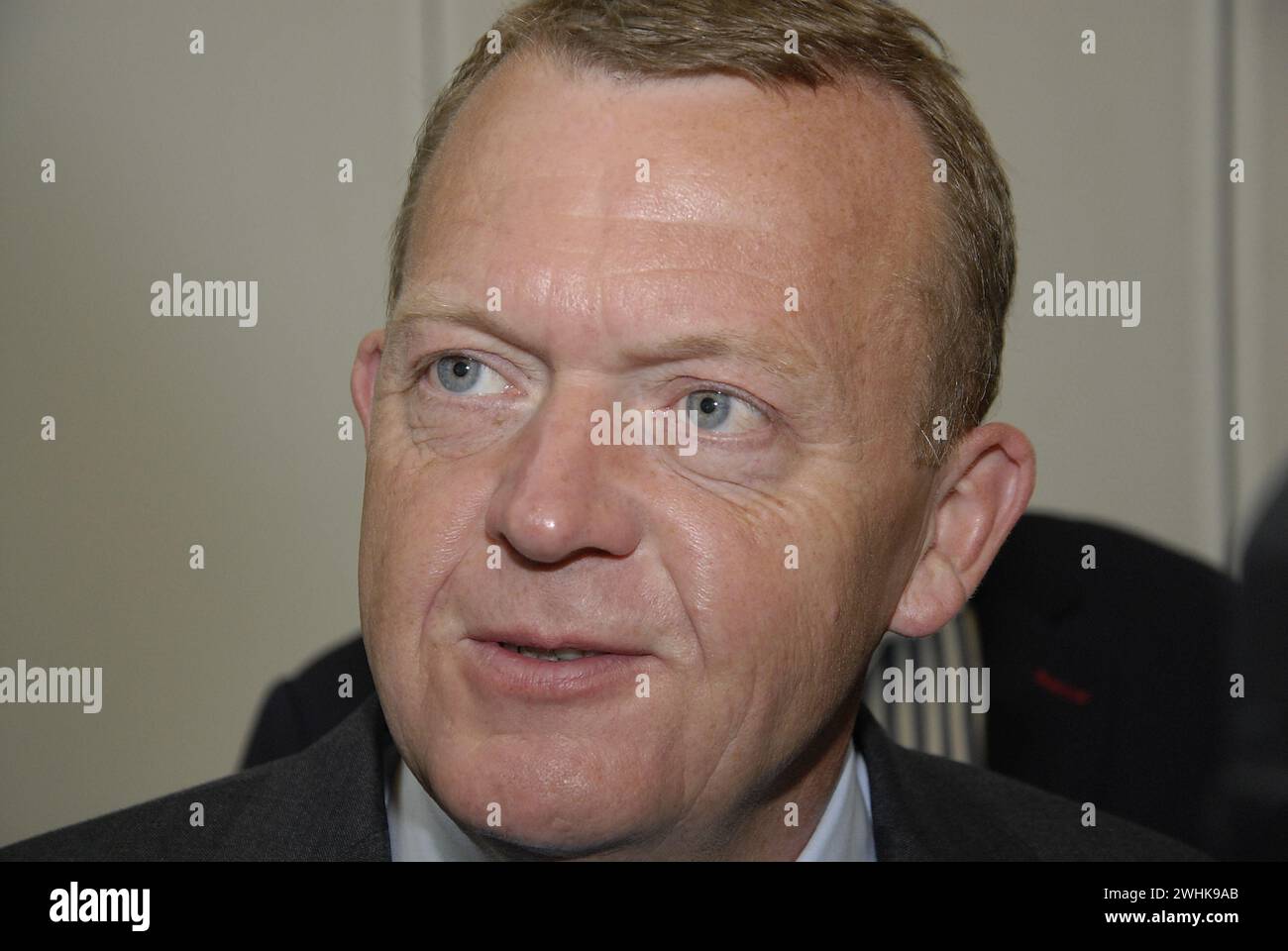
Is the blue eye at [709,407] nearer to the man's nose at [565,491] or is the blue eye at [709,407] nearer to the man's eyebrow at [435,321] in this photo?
the man's nose at [565,491]

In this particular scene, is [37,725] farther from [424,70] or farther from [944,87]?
[944,87]

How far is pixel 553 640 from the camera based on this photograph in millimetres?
1282

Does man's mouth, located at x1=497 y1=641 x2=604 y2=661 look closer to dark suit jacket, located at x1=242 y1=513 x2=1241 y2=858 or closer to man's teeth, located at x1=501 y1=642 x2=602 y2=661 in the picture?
man's teeth, located at x1=501 y1=642 x2=602 y2=661

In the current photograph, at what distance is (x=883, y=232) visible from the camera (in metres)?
1.44

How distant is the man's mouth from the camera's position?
132cm

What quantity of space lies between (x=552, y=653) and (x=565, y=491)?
0.62 ft

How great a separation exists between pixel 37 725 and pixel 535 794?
1.28 meters

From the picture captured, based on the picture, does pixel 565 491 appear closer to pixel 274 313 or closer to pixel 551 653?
pixel 551 653

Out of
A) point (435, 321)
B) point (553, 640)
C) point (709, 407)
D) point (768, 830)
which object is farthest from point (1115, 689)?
point (435, 321)

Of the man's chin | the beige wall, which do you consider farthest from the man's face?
the beige wall

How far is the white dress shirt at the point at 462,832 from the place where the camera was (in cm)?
151

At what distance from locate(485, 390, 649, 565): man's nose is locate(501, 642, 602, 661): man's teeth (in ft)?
0.36

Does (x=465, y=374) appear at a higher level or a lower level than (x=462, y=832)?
higher
